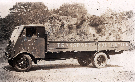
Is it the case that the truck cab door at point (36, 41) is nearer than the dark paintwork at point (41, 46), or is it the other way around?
the dark paintwork at point (41, 46)

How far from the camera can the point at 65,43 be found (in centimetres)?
1158

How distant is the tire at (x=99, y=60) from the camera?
12.5 metres

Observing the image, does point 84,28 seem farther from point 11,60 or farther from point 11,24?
point 11,60

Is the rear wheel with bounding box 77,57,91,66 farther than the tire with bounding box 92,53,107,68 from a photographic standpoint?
Yes

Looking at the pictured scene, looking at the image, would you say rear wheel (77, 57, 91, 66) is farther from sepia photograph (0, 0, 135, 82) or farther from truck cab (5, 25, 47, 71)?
truck cab (5, 25, 47, 71)

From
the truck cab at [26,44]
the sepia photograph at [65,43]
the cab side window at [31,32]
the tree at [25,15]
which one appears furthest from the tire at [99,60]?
the tree at [25,15]

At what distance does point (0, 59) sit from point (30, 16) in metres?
9.35

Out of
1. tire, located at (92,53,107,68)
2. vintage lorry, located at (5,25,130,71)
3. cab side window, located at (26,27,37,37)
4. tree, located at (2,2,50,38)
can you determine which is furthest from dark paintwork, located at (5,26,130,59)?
tree, located at (2,2,50,38)

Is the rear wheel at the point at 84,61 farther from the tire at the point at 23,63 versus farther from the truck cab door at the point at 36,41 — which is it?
the tire at the point at 23,63

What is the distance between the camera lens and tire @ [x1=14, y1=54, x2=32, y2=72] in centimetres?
1102

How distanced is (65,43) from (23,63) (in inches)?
98.1

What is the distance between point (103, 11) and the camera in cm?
3084

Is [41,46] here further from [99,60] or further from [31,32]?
[99,60]

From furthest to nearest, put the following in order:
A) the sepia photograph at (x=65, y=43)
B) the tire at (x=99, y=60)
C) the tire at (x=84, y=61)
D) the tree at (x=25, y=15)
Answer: the tree at (x=25, y=15) < the tire at (x=84, y=61) < the tire at (x=99, y=60) < the sepia photograph at (x=65, y=43)
